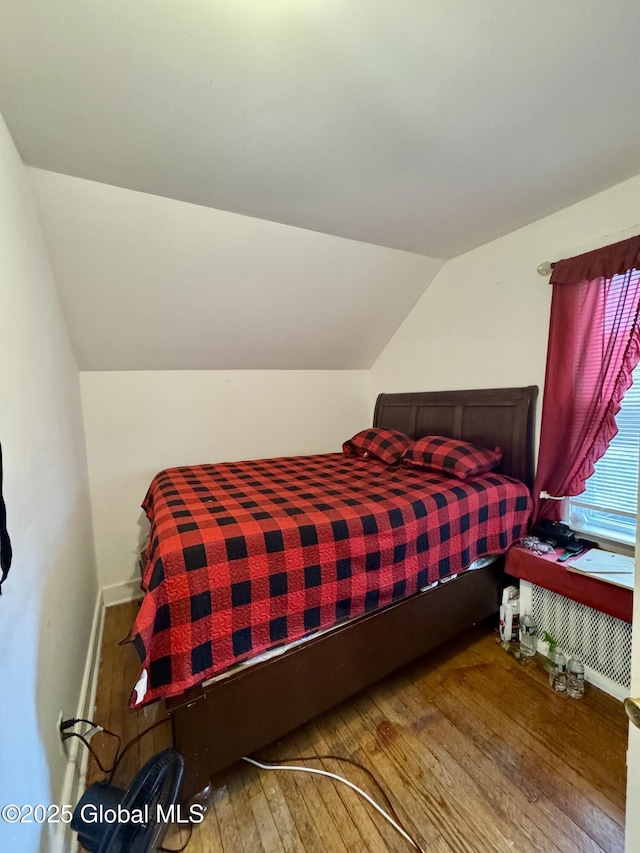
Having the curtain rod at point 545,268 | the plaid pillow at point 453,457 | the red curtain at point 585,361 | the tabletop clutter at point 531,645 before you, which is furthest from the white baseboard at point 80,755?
the curtain rod at point 545,268

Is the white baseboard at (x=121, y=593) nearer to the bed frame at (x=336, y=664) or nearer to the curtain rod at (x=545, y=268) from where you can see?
the bed frame at (x=336, y=664)

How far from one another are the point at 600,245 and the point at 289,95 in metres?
1.63

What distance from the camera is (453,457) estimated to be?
220cm

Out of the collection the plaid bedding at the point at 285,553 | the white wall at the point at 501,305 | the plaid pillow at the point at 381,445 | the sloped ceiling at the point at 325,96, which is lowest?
the plaid bedding at the point at 285,553

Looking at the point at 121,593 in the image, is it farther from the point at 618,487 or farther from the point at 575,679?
the point at 618,487

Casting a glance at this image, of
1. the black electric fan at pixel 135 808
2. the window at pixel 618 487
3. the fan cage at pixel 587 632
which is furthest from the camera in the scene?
the window at pixel 618 487

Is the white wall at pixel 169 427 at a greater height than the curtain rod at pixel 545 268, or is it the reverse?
the curtain rod at pixel 545 268

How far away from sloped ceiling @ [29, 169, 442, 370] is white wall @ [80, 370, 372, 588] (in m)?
0.14

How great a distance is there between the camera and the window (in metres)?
1.78

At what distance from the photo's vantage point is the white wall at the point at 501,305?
1.88 meters

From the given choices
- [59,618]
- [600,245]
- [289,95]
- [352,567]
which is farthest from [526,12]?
[59,618]

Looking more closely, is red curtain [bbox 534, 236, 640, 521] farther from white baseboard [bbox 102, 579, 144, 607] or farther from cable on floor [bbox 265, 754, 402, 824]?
white baseboard [bbox 102, 579, 144, 607]

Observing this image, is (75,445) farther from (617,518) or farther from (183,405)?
(617,518)

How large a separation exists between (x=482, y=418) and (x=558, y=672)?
4.70ft
